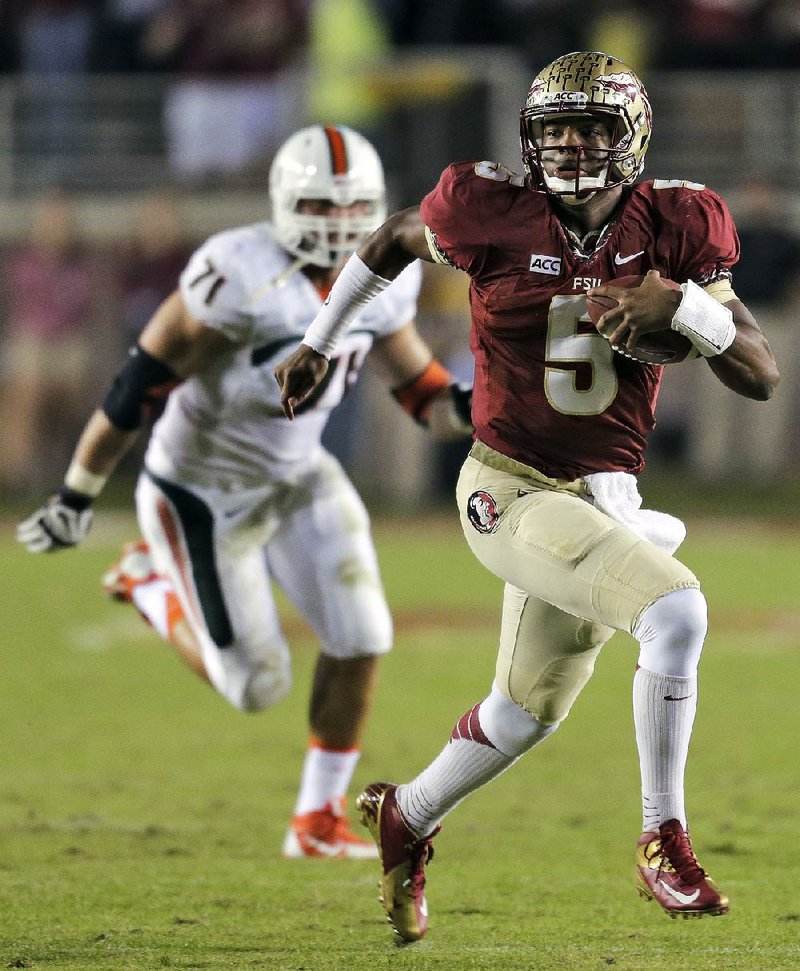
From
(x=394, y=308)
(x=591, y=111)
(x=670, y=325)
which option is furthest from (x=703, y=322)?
(x=394, y=308)

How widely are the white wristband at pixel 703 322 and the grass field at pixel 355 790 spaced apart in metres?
1.24

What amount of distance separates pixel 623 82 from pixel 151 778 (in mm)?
2906

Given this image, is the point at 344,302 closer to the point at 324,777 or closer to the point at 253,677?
the point at 253,677

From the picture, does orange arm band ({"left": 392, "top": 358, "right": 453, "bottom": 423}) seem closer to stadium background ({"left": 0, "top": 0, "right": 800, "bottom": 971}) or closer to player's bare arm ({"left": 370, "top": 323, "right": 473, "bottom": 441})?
player's bare arm ({"left": 370, "top": 323, "right": 473, "bottom": 441})

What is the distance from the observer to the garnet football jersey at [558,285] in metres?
3.61

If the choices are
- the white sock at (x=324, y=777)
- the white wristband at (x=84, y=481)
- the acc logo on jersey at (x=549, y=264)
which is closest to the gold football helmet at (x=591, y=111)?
the acc logo on jersey at (x=549, y=264)

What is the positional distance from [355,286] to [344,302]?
4 centimetres

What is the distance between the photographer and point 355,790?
546cm

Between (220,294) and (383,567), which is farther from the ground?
(220,294)

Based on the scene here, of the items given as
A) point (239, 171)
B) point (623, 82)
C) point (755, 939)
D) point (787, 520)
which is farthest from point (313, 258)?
point (239, 171)

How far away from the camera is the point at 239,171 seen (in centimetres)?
1294

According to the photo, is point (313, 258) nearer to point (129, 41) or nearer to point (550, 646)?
point (550, 646)

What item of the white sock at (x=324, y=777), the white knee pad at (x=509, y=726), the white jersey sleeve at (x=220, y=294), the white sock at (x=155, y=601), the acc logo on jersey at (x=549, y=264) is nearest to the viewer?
the acc logo on jersey at (x=549, y=264)

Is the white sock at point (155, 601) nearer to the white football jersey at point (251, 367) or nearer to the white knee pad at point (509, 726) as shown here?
the white football jersey at point (251, 367)
